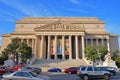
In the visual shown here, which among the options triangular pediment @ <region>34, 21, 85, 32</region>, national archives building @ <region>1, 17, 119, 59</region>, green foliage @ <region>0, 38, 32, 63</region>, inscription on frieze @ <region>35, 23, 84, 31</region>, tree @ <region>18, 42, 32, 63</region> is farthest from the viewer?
inscription on frieze @ <region>35, 23, 84, 31</region>

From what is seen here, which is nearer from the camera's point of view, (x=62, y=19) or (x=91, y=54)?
(x=91, y=54)

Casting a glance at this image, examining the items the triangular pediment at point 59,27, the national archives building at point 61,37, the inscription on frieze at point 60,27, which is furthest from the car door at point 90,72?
the inscription on frieze at point 60,27

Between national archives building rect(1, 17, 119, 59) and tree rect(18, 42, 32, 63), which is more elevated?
national archives building rect(1, 17, 119, 59)

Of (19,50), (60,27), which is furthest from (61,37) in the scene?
(19,50)

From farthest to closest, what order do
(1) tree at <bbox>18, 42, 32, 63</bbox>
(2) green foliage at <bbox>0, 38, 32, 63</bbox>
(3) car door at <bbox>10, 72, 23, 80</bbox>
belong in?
1. (2) green foliage at <bbox>0, 38, 32, 63</bbox>
2. (1) tree at <bbox>18, 42, 32, 63</bbox>
3. (3) car door at <bbox>10, 72, 23, 80</bbox>

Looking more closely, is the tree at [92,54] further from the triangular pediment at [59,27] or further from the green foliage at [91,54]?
the triangular pediment at [59,27]

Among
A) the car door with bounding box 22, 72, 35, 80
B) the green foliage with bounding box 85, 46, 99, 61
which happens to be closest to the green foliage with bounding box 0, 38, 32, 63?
the green foliage with bounding box 85, 46, 99, 61

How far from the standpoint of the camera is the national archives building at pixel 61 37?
249 ft

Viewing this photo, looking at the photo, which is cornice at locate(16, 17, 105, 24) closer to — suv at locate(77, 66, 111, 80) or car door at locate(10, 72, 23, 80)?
suv at locate(77, 66, 111, 80)

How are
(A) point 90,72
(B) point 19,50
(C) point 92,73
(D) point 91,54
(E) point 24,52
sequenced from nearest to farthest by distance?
(C) point 92,73 < (A) point 90,72 < (E) point 24,52 < (B) point 19,50 < (D) point 91,54

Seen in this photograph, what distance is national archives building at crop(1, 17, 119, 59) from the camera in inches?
2988

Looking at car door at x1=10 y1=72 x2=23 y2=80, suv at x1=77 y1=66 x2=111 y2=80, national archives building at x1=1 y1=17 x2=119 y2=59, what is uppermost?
national archives building at x1=1 y1=17 x2=119 y2=59

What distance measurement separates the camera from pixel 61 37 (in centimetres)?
7944

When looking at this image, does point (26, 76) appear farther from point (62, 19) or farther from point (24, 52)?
point (62, 19)
